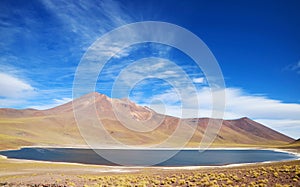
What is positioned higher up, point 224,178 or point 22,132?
point 22,132

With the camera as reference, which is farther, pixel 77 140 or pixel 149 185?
pixel 77 140

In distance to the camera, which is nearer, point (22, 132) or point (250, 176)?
point (250, 176)

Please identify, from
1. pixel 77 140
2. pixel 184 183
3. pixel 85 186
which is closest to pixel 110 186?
pixel 85 186

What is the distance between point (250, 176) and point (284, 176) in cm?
294

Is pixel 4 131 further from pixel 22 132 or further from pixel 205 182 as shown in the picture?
pixel 205 182

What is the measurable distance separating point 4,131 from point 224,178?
565 ft

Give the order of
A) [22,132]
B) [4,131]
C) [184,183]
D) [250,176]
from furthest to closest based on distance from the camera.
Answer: [22,132] → [4,131] → [250,176] → [184,183]

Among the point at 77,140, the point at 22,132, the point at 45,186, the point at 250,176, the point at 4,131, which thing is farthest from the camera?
the point at 77,140

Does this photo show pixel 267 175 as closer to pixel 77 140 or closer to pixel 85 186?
pixel 85 186

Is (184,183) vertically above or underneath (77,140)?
underneath

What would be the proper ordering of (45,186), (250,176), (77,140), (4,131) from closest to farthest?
(45,186) < (250,176) < (4,131) < (77,140)

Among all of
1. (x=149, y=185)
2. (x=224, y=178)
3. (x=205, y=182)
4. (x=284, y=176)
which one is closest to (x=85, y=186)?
(x=149, y=185)

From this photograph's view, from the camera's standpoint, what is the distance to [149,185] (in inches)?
949

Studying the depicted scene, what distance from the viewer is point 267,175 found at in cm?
2539
